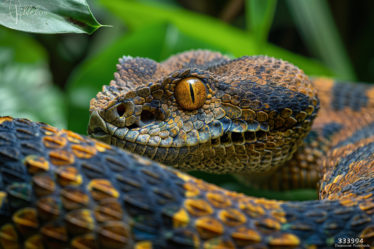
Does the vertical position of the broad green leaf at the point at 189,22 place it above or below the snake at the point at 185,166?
above

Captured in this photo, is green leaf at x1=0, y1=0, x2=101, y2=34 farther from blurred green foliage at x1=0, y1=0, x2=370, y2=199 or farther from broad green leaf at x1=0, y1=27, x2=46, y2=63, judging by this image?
broad green leaf at x1=0, y1=27, x2=46, y2=63

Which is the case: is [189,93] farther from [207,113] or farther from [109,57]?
[109,57]

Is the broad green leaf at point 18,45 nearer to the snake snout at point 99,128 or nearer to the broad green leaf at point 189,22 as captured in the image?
the broad green leaf at point 189,22

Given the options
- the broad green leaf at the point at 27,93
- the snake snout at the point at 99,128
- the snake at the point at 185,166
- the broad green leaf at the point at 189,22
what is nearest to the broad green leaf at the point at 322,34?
the broad green leaf at the point at 189,22

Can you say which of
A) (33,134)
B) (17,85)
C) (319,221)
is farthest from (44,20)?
(17,85)

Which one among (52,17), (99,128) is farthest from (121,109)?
(52,17)

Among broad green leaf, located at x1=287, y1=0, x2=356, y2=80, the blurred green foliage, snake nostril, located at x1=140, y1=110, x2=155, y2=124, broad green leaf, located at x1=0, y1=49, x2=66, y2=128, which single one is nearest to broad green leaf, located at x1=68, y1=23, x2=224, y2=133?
the blurred green foliage
